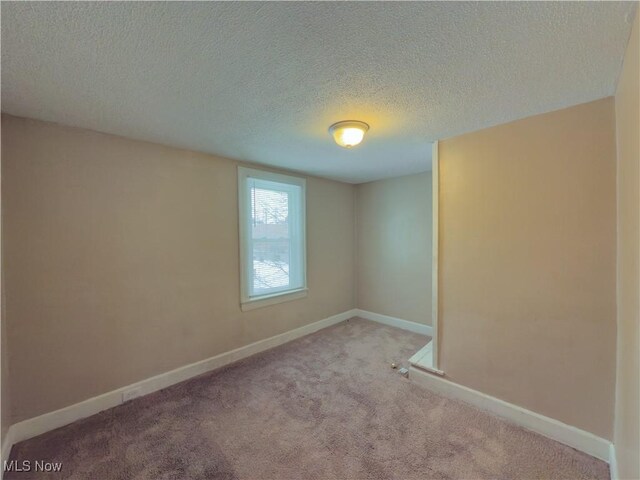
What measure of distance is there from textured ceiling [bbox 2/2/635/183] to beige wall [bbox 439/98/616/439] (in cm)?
25

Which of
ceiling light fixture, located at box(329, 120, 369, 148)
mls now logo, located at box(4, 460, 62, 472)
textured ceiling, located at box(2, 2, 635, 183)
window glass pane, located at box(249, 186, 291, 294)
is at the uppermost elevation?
textured ceiling, located at box(2, 2, 635, 183)

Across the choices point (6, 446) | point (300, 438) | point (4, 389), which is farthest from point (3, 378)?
point (300, 438)

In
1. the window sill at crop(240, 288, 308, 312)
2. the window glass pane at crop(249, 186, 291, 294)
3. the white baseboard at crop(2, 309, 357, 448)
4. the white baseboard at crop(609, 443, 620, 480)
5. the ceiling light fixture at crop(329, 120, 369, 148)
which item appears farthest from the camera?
the window glass pane at crop(249, 186, 291, 294)

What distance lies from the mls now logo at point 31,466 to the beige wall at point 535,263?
8.84 feet

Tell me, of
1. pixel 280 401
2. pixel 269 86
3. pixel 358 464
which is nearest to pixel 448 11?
pixel 269 86

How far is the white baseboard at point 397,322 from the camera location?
345 cm

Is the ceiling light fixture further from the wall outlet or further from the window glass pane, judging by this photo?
the wall outlet

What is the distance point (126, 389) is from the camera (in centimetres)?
211

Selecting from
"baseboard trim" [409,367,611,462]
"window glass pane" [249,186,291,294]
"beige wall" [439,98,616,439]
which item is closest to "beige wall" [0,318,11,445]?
"window glass pane" [249,186,291,294]

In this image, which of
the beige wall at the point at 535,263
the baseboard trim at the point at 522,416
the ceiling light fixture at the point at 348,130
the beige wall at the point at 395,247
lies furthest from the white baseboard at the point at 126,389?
the ceiling light fixture at the point at 348,130

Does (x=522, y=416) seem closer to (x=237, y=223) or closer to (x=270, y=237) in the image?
(x=270, y=237)

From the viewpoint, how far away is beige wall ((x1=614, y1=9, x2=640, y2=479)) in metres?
1.09

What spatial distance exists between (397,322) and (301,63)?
3.40 meters

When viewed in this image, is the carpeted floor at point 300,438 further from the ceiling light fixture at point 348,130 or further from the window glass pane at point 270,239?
the ceiling light fixture at point 348,130
